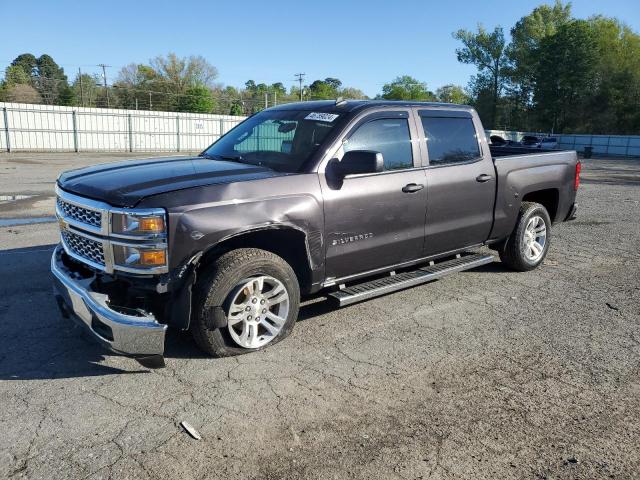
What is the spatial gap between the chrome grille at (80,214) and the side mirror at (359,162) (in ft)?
5.95

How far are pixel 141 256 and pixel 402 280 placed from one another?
2.37 meters

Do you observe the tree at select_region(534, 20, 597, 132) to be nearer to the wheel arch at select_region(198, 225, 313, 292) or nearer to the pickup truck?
the pickup truck

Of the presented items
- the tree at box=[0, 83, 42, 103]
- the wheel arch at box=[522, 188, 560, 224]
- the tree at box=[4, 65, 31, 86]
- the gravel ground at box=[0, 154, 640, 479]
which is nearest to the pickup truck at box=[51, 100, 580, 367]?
the gravel ground at box=[0, 154, 640, 479]

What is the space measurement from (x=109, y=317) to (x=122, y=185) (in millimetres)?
938

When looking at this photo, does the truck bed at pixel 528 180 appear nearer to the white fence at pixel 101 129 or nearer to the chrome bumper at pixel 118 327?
the chrome bumper at pixel 118 327

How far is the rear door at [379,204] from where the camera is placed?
14.0 ft

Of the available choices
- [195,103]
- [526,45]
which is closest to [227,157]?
[195,103]

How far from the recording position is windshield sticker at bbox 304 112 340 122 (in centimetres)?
455

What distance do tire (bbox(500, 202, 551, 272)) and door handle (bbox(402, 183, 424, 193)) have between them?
188 cm

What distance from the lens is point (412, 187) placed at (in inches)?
187

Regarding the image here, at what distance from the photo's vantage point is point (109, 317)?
10.6 ft

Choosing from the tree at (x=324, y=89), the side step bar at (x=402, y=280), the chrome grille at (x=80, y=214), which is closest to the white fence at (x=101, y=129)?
the chrome grille at (x=80, y=214)

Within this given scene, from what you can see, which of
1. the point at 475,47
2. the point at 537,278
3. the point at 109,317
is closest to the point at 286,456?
the point at 109,317

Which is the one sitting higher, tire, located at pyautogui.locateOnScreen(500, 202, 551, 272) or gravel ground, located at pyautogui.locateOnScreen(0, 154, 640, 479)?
tire, located at pyautogui.locateOnScreen(500, 202, 551, 272)
